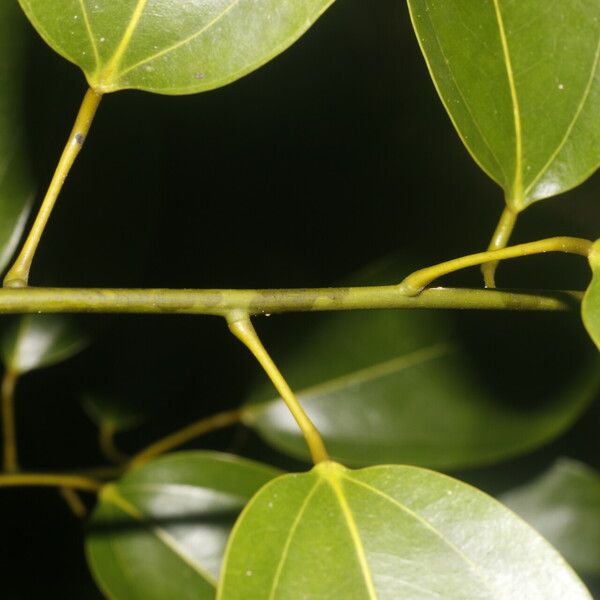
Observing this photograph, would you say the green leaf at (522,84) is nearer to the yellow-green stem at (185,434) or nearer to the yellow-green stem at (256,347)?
the yellow-green stem at (256,347)

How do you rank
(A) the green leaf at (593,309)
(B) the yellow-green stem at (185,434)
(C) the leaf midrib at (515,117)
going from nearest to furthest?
(A) the green leaf at (593,309)
(C) the leaf midrib at (515,117)
(B) the yellow-green stem at (185,434)

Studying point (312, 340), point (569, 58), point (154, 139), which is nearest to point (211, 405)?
point (312, 340)

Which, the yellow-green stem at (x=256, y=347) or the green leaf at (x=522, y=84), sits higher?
the green leaf at (x=522, y=84)

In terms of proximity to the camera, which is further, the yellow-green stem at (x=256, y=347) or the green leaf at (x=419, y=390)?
the green leaf at (x=419, y=390)

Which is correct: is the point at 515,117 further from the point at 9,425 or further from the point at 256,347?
the point at 9,425

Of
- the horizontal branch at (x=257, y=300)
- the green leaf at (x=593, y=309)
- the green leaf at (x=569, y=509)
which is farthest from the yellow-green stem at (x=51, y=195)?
the green leaf at (x=569, y=509)

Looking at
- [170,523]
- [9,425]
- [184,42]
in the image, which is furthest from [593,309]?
[9,425]
